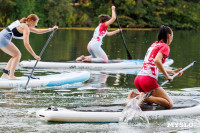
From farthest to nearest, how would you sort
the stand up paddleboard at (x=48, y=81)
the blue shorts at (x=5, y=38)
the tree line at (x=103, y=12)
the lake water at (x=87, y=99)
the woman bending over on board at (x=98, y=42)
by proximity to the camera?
the tree line at (x=103, y=12) → the woman bending over on board at (x=98, y=42) → the blue shorts at (x=5, y=38) → the stand up paddleboard at (x=48, y=81) → the lake water at (x=87, y=99)

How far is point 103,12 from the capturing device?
53.7 metres

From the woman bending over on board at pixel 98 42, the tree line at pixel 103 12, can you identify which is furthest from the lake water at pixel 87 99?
the tree line at pixel 103 12

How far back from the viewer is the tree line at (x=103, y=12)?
146 ft

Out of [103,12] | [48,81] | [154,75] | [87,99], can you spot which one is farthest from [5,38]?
[103,12]

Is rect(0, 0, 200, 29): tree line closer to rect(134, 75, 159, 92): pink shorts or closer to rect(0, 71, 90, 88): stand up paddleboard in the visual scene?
rect(0, 71, 90, 88): stand up paddleboard

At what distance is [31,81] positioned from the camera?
1107 cm

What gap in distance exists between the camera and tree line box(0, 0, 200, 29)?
1748 inches

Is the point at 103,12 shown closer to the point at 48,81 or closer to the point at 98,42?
the point at 98,42

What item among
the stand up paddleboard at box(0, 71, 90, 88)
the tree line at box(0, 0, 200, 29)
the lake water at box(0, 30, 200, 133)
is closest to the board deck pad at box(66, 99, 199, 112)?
the lake water at box(0, 30, 200, 133)

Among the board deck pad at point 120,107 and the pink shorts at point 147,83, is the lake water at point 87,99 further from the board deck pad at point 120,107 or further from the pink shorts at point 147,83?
the pink shorts at point 147,83

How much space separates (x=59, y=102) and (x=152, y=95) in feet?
6.22

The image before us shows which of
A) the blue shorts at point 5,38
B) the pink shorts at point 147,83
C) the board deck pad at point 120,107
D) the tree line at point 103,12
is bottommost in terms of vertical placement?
the board deck pad at point 120,107

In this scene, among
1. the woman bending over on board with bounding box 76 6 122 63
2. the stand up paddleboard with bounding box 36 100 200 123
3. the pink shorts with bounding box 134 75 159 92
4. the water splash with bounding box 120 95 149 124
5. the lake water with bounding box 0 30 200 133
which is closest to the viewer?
the lake water with bounding box 0 30 200 133

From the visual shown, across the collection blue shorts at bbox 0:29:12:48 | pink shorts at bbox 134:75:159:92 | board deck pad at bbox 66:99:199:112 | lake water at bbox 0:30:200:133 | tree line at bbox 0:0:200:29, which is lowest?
lake water at bbox 0:30:200:133
